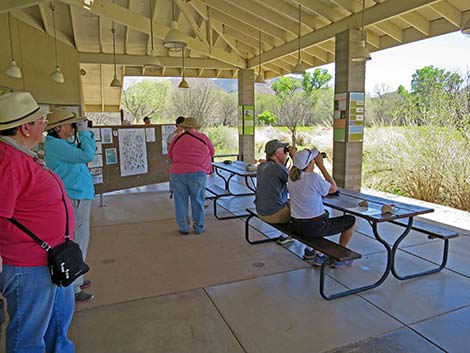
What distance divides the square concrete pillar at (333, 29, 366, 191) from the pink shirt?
309 centimetres

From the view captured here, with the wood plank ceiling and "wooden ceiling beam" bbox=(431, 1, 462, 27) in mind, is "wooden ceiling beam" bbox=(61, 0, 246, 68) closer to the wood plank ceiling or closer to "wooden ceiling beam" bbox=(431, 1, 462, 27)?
the wood plank ceiling

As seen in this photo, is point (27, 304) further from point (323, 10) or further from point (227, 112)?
point (227, 112)

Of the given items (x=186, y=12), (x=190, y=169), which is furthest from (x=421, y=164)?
(x=186, y=12)

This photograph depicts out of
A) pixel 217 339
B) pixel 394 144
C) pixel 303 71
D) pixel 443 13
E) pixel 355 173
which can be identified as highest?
pixel 443 13

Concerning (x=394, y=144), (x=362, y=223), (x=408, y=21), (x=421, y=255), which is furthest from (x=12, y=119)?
(x=394, y=144)

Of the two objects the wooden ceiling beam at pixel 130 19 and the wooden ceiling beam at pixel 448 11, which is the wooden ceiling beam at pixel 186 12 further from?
the wooden ceiling beam at pixel 448 11

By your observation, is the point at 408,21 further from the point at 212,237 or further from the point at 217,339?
the point at 217,339

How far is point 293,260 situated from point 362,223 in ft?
5.86

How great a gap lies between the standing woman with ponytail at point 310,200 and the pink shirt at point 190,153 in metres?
1.51

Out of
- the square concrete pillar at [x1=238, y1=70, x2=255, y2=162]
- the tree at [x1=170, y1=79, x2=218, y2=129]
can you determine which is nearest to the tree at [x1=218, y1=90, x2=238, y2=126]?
the tree at [x1=170, y1=79, x2=218, y2=129]

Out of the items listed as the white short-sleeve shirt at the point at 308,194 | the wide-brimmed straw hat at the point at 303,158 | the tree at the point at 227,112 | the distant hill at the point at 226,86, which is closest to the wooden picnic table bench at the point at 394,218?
the white short-sleeve shirt at the point at 308,194

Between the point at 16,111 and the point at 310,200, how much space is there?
237 cm

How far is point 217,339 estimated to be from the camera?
2.42 metres

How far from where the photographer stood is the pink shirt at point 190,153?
176 inches
